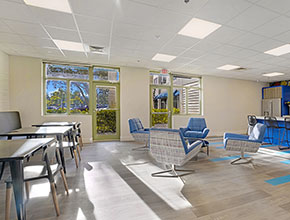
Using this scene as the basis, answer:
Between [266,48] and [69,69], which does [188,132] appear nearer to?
[266,48]

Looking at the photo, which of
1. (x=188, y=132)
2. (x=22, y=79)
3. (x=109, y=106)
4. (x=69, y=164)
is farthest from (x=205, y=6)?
(x=22, y=79)

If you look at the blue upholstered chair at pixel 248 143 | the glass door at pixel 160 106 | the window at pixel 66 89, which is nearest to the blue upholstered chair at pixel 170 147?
the blue upholstered chair at pixel 248 143

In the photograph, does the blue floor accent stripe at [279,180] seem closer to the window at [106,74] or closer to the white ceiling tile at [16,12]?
the white ceiling tile at [16,12]

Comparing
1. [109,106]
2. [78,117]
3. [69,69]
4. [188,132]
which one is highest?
[69,69]

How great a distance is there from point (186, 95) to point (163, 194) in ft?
19.5

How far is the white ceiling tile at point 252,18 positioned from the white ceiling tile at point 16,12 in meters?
4.00

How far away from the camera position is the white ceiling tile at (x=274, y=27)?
9.56 feet

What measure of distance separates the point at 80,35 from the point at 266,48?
5.21 metres

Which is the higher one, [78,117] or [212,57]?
[212,57]

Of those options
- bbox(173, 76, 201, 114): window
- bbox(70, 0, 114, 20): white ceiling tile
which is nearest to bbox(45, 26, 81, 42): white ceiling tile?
bbox(70, 0, 114, 20): white ceiling tile

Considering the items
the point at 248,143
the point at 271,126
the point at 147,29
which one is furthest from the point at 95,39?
the point at 271,126

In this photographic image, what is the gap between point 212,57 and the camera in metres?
5.10

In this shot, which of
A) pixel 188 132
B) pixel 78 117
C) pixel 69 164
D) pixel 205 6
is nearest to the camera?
pixel 205 6

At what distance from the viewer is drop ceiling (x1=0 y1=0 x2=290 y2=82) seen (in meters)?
Answer: 2.59
